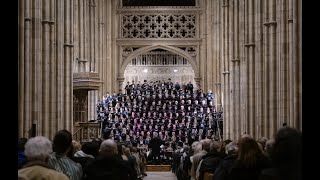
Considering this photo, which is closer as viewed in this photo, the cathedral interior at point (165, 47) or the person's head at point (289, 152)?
the person's head at point (289, 152)

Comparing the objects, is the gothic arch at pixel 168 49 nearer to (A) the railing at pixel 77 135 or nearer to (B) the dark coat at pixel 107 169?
(A) the railing at pixel 77 135

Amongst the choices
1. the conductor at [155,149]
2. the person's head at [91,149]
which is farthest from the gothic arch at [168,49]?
the person's head at [91,149]

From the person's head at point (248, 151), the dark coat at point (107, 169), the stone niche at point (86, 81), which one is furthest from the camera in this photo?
the stone niche at point (86, 81)

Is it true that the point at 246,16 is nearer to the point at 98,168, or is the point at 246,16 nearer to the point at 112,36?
the point at 112,36

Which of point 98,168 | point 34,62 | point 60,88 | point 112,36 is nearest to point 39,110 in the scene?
point 34,62

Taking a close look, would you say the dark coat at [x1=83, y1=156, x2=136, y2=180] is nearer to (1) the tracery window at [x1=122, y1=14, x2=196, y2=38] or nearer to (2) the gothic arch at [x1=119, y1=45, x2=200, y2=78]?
(2) the gothic arch at [x1=119, y1=45, x2=200, y2=78]

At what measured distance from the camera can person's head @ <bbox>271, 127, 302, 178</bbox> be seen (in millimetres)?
4152

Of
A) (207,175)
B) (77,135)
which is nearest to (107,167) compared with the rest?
(207,175)

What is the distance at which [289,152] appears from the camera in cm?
421

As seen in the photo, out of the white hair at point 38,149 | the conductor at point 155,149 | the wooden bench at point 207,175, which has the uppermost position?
→ the white hair at point 38,149

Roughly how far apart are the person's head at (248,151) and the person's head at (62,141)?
5.63 ft

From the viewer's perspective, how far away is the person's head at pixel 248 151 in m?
6.29

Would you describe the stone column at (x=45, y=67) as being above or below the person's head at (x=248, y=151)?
above

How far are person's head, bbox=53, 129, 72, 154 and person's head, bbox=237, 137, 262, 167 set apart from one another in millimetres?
1715
